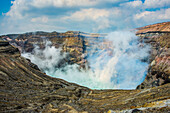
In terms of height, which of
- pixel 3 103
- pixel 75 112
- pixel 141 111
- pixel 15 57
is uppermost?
pixel 15 57

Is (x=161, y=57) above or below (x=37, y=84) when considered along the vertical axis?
above

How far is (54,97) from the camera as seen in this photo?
3312 inches

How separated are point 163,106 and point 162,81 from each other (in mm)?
70932

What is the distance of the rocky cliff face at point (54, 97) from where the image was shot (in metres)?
50.2

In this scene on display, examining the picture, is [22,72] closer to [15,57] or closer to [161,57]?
[15,57]

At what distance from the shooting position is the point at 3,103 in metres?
61.6

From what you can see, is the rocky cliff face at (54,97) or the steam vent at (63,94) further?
the steam vent at (63,94)

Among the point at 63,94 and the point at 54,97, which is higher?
the point at 54,97

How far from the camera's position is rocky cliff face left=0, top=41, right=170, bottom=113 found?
50241 millimetres

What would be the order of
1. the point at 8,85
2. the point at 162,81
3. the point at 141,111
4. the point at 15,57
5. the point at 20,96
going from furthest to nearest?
the point at 15,57
the point at 162,81
the point at 8,85
the point at 20,96
the point at 141,111

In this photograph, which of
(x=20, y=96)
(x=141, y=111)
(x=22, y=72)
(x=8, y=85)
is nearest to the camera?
(x=141, y=111)

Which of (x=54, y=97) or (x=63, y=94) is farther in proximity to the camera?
(x=63, y=94)

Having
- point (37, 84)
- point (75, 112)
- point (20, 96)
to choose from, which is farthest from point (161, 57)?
point (20, 96)

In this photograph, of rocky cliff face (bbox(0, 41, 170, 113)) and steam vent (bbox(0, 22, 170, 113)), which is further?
steam vent (bbox(0, 22, 170, 113))
